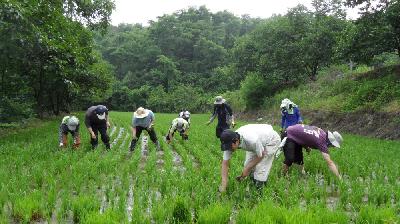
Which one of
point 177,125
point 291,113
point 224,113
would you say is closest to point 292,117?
point 291,113

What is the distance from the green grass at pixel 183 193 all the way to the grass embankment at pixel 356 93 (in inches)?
304

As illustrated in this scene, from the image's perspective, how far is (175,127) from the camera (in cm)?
1361

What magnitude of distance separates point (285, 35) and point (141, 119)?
21899 mm

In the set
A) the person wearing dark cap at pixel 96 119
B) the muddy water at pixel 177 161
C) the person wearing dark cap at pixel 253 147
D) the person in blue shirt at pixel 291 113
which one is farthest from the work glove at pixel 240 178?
the person wearing dark cap at pixel 96 119

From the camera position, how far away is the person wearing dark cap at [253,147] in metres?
5.50

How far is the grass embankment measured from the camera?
16359 millimetres

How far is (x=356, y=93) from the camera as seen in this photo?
18438mm

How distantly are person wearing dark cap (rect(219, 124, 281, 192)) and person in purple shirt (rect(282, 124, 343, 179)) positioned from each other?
33.1 inches

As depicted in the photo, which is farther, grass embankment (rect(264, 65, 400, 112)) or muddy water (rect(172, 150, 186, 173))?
grass embankment (rect(264, 65, 400, 112))

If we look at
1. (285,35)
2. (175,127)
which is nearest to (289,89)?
(285,35)

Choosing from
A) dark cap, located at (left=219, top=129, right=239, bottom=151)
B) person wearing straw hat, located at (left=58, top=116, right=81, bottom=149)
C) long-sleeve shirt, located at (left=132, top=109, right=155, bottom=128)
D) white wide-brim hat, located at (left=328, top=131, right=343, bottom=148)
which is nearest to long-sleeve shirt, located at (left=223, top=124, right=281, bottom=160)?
dark cap, located at (left=219, top=129, right=239, bottom=151)

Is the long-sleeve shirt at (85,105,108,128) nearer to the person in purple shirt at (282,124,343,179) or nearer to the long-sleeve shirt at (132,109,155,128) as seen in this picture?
the long-sleeve shirt at (132,109,155,128)

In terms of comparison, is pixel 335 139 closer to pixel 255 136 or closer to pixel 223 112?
pixel 255 136

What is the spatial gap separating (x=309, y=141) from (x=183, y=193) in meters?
2.40
